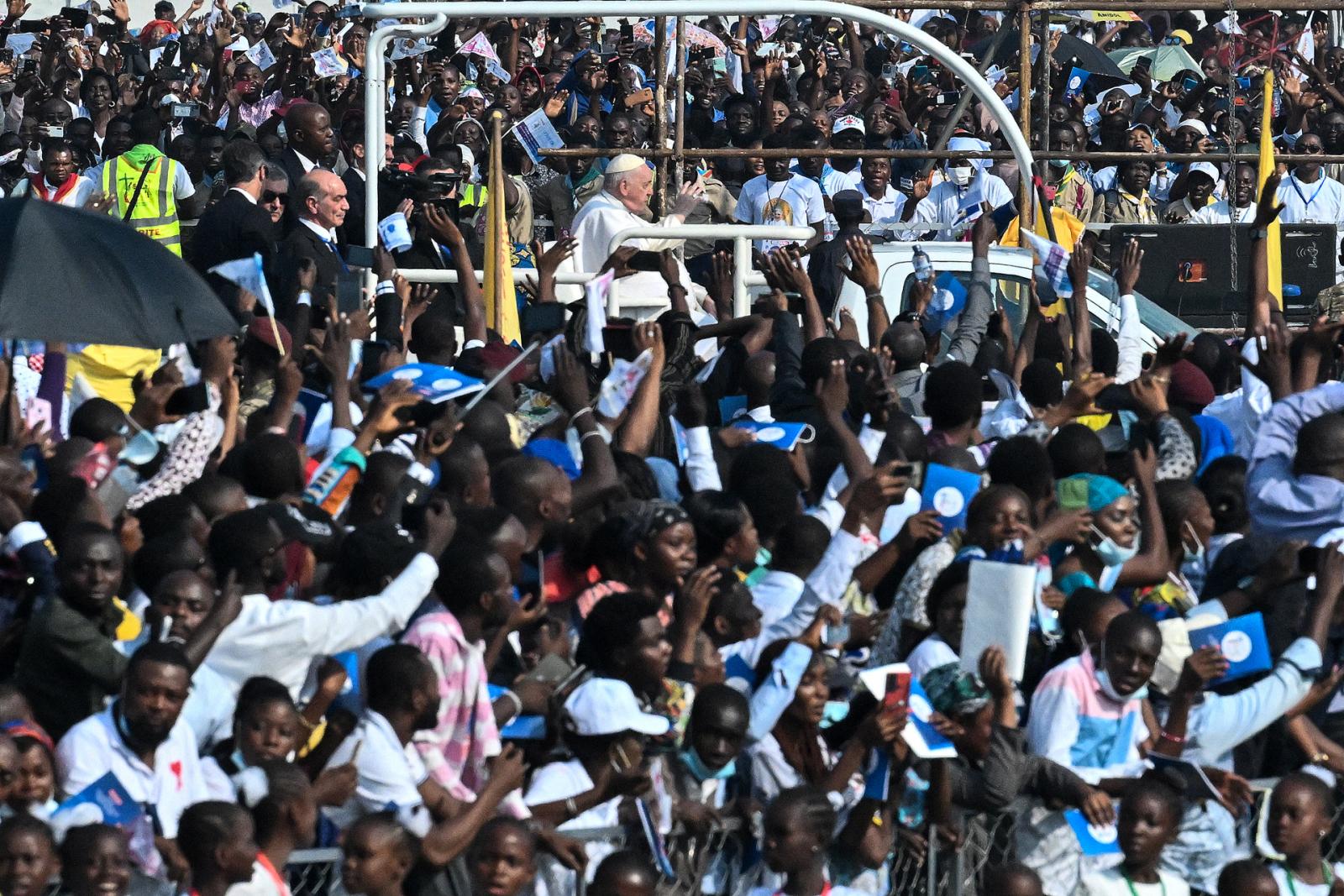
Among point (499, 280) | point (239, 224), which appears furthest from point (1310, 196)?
point (239, 224)

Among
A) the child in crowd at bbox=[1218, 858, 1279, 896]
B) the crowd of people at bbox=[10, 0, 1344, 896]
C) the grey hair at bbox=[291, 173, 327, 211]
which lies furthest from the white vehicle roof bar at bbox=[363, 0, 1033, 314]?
the child in crowd at bbox=[1218, 858, 1279, 896]

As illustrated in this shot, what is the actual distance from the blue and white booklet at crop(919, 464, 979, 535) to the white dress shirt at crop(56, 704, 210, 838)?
101 inches

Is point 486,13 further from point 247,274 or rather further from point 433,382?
point 433,382

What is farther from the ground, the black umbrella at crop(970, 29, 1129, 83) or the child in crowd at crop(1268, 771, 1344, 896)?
the black umbrella at crop(970, 29, 1129, 83)

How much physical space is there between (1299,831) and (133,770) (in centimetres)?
300

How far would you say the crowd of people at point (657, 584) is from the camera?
6.19 meters

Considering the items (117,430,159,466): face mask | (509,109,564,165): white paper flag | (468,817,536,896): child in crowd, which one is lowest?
(468,817,536,896): child in crowd

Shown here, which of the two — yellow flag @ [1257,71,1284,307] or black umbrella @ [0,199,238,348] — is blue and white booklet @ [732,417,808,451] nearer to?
black umbrella @ [0,199,238,348]

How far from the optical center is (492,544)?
6.86 metres

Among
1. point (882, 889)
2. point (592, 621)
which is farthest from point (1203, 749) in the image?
point (592, 621)

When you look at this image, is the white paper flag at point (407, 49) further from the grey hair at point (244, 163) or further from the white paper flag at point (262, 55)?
the grey hair at point (244, 163)

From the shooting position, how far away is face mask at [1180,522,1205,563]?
785 cm

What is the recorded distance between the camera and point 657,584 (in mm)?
7148

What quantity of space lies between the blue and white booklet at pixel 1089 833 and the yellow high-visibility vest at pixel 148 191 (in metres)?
7.30
